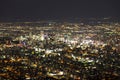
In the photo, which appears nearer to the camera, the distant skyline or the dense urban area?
the dense urban area

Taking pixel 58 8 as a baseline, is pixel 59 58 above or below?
below

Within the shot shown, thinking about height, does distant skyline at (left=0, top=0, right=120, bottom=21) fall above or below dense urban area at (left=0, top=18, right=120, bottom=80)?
above

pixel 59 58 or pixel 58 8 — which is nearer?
pixel 59 58

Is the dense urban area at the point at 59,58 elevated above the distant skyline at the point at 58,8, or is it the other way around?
the distant skyline at the point at 58,8

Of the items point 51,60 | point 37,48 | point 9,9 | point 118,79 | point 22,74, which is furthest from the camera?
point 9,9

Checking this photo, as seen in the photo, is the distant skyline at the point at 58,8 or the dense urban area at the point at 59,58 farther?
the distant skyline at the point at 58,8

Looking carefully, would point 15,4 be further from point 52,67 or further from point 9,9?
point 52,67

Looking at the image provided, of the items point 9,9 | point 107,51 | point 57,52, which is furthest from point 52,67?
point 9,9

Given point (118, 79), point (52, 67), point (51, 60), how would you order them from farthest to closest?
point (51, 60)
point (52, 67)
point (118, 79)
